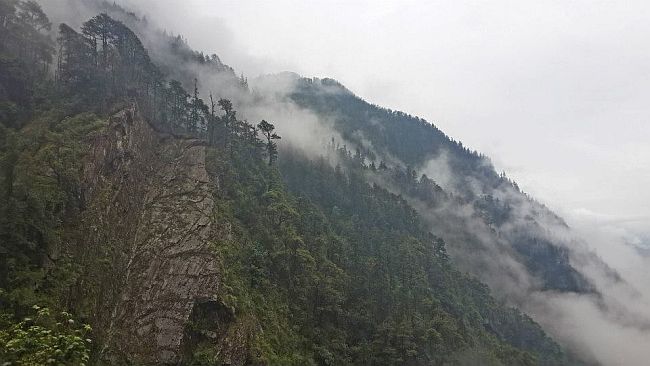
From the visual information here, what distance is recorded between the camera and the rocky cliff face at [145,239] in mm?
54094

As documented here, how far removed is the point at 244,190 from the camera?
86.1 meters

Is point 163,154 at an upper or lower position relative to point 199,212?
upper

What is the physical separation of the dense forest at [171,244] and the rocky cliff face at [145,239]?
0.95ft

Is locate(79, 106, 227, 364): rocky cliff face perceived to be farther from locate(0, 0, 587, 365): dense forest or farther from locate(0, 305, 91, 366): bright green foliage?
locate(0, 305, 91, 366): bright green foliage

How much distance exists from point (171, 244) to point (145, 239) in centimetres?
382

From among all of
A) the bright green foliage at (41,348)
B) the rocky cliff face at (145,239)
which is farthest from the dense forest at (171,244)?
the bright green foliage at (41,348)

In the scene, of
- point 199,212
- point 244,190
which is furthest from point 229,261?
point 244,190

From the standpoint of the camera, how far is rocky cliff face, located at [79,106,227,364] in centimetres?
5409

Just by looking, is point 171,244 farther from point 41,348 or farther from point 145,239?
point 41,348

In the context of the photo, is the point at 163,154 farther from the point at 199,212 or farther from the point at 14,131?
the point at 14,131

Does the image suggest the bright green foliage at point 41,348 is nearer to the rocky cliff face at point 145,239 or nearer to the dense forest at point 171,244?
the dense forest at point 171,244

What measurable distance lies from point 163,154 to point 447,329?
64.9 metres

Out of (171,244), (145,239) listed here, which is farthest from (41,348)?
(145,239)

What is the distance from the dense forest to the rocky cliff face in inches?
11.4
